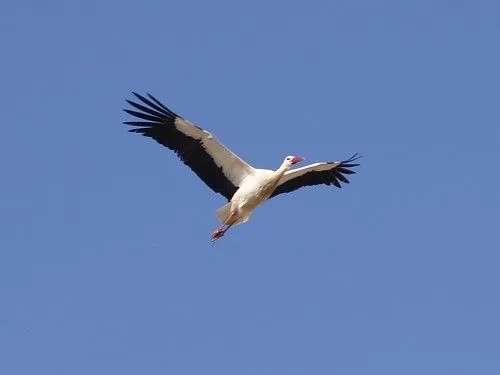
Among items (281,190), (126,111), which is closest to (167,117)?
(126,111)

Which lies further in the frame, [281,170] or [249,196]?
[281,170]

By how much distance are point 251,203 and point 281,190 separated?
1.30 meters

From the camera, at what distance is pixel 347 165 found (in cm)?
2850

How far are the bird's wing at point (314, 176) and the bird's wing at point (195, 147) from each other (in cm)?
84

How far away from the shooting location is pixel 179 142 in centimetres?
2678

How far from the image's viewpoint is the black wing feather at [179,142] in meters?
26.5

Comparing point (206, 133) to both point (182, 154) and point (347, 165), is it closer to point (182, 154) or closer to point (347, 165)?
point (182, 154)

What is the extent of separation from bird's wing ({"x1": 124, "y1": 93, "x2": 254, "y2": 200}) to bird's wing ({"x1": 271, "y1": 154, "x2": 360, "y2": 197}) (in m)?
0.84

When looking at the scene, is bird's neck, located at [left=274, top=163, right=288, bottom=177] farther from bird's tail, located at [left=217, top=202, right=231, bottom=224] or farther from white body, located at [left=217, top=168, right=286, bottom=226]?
bird's tail, located at [left=217, top=202, right=231, bottom=224]

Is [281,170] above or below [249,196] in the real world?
above

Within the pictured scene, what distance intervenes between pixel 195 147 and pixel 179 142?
290 millimetres

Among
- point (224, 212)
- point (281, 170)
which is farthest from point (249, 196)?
point (281, 170)

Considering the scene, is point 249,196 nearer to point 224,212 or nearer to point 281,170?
point 224,212

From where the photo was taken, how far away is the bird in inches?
1046
